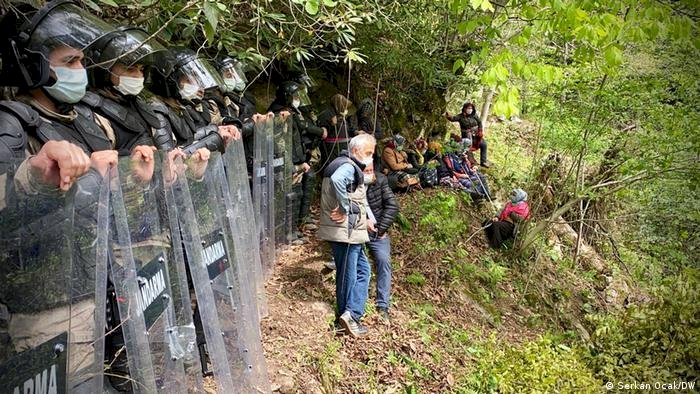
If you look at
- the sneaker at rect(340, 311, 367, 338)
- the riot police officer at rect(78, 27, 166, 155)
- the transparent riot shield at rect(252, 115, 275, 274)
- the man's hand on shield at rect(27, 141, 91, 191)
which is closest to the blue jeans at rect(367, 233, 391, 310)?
the sneaker at rect(340, 311, 367, 338)

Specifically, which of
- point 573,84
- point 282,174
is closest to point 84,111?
point 282,174

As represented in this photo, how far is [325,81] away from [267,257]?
3957 millimetres

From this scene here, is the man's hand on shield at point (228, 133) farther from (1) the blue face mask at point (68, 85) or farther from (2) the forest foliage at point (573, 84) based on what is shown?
(1) the blue face mask at point (68, 85)

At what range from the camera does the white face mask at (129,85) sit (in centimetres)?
324

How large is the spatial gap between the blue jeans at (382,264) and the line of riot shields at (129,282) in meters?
1.76

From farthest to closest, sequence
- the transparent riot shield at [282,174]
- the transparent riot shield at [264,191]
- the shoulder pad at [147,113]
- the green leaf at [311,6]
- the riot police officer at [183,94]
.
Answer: the transparent riot shield at [282,174]
the transparent riot shield at [264,191]
the riot police officer at [183,94]
the shoulder pad at [147,113]
the green leaf at [311,6]

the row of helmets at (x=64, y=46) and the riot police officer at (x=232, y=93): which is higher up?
the row of helmets at (x=64, y=46)

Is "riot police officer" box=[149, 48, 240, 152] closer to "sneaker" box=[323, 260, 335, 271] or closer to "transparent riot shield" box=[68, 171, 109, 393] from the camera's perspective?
"transparent riot shield" box=[68, 171, 109, 393]

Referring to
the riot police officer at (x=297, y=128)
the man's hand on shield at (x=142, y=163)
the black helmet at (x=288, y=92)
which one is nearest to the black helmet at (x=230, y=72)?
the riot police officer at (x=297, y=128)

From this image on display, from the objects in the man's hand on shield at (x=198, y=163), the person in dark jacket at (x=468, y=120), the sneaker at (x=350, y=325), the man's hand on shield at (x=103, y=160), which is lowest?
the sneaker at (x=350, y=325)

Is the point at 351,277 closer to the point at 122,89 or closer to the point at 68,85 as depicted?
the point at 122,89

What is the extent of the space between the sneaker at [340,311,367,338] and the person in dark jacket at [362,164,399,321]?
0.60 meters

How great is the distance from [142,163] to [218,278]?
3.52 feet

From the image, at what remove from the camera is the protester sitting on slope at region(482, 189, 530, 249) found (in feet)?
29.4
